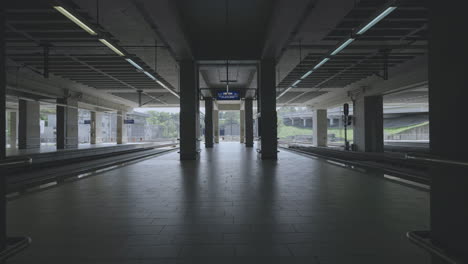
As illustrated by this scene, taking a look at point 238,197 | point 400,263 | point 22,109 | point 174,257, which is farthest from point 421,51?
point 22,109

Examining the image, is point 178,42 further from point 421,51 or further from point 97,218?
point 421,51

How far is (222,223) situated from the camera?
349cm

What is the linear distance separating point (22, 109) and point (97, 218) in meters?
23.6

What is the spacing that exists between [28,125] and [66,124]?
294 cm

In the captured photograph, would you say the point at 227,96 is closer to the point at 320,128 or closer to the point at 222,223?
the point at 222,223

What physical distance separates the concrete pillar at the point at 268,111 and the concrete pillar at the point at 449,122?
9.94 m

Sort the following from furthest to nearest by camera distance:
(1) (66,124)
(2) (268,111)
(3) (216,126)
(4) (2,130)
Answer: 1. (3) (216,126)
2. (1) (66,124)
3. (2) (268,111)
4. (4) (2,130)

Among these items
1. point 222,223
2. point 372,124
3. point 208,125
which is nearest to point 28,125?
point 208,125

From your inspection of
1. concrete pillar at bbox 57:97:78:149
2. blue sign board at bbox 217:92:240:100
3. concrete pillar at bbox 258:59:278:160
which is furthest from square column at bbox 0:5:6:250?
concrete pillar at bbox 57:97:78:149

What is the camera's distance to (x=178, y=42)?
400 inches

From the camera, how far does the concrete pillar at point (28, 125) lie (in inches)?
842

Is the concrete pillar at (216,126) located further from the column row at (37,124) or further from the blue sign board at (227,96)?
the blue sign board at (227,96)

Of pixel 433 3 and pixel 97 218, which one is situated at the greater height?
pixel 433 3

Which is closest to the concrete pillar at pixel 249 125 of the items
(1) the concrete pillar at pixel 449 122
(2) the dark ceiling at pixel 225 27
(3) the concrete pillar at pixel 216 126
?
(3) the concrete pillar at pixel 216 126
